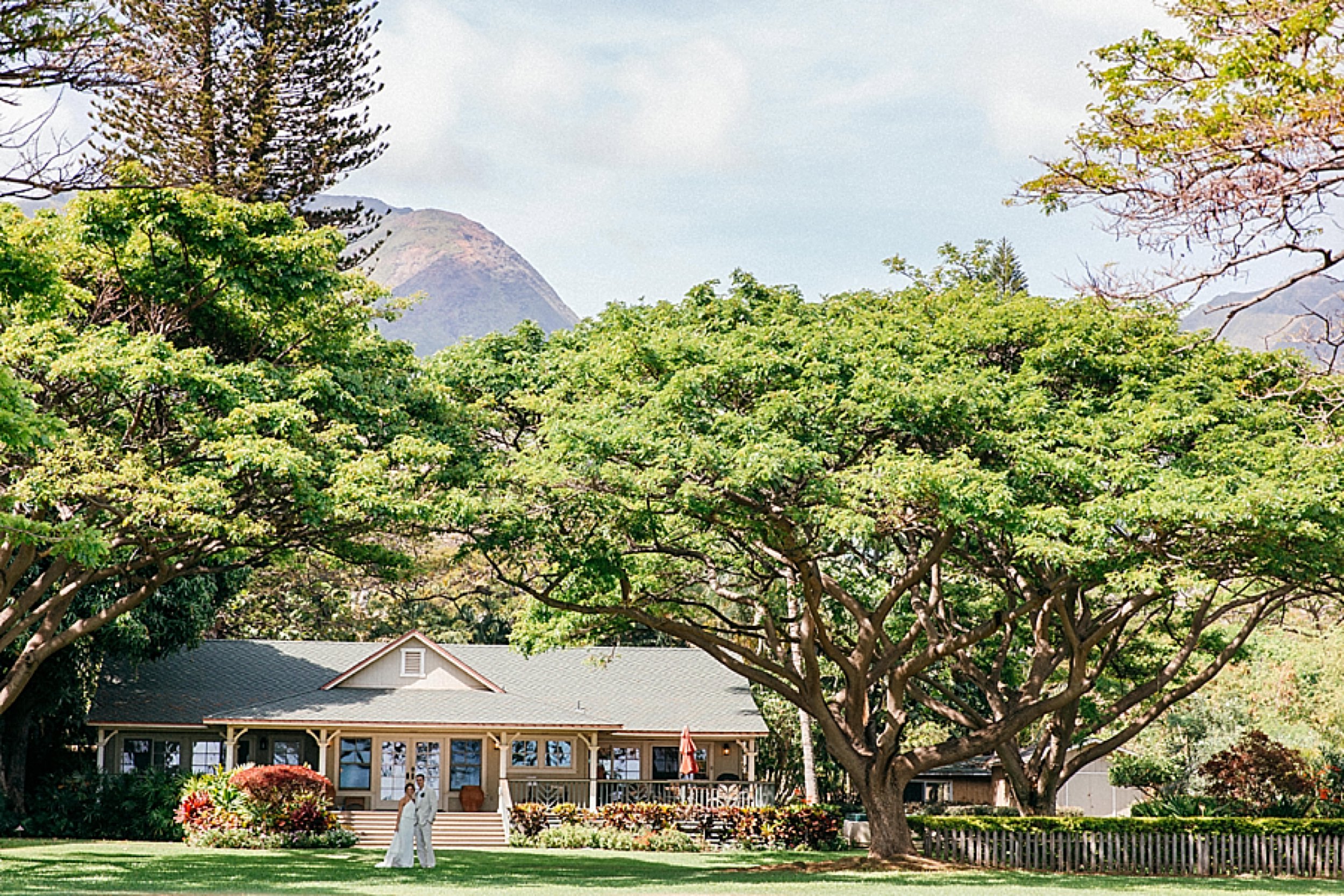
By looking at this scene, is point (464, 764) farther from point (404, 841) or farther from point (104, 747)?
point (404, 841)

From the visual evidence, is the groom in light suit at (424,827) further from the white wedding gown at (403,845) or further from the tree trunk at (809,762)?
the tree trunk at (809,762)

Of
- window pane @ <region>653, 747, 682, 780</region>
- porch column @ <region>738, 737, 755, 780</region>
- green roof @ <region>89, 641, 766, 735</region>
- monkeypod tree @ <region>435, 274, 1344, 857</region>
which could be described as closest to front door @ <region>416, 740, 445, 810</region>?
green roof @ <region>89, 641, 766, 735</region>

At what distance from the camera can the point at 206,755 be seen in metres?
33.1

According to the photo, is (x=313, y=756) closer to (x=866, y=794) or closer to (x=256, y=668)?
(x=256, y=668)

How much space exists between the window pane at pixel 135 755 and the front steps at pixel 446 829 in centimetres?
547

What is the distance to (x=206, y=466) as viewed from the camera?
19.1 meters

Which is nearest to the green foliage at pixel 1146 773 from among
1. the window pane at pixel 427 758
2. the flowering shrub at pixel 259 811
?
the window pane at pixel 427 758

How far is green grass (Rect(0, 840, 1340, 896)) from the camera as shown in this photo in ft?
58.7

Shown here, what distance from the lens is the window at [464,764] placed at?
113 feet

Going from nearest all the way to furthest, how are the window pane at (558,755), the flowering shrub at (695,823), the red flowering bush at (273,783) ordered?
the red flowering bush at (273,783) → the flowering shrub at (695,823) → the window pane at (558,755)

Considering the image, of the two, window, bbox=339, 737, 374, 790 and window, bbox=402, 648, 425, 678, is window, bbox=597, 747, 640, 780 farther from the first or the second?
window, bbox=339, 737, 374, 790

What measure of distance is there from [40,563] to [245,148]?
1183cm

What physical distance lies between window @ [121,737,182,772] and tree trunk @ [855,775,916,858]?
17374 mm

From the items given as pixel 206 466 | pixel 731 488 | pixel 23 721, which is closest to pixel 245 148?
pixel 23 721
